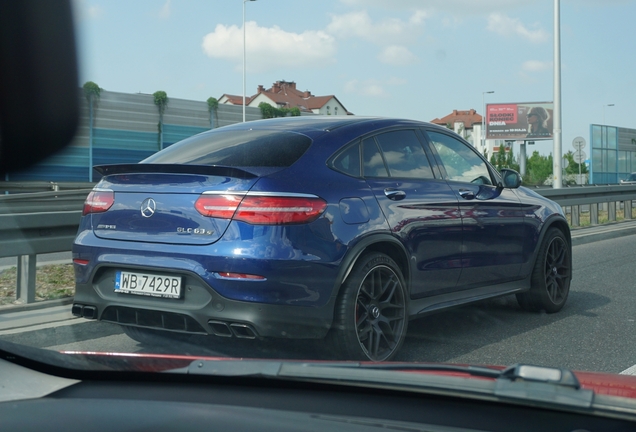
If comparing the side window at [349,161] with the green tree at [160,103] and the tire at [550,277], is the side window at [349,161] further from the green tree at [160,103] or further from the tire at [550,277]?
the green tree at [160,103]

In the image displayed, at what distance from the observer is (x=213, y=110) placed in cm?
4178

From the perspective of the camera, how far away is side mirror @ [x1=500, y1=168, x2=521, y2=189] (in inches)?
253

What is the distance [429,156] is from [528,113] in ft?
271

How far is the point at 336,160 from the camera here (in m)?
4.75

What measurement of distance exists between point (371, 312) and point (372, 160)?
1005mm

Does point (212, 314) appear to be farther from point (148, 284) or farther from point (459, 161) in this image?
point (459, 161)

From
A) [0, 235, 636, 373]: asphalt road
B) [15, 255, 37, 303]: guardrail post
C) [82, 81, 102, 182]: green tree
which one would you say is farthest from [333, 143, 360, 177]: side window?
[82, 81, 102, 182]: green tree

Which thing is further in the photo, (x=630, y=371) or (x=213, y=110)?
(x=213, y=110)

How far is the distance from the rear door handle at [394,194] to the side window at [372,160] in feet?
0.44

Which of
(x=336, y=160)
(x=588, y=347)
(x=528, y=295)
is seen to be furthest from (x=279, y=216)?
(x=528, y=295)

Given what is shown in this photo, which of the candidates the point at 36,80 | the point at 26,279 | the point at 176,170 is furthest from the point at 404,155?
the point at 26,279

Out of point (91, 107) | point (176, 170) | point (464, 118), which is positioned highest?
point (464, 118)

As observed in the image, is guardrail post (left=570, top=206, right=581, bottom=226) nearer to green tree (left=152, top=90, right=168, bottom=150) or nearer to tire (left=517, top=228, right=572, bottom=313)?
tire (left=517, top=228, right=572, bottom=313)

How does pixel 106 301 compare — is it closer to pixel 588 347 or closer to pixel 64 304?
pixel 64 304
